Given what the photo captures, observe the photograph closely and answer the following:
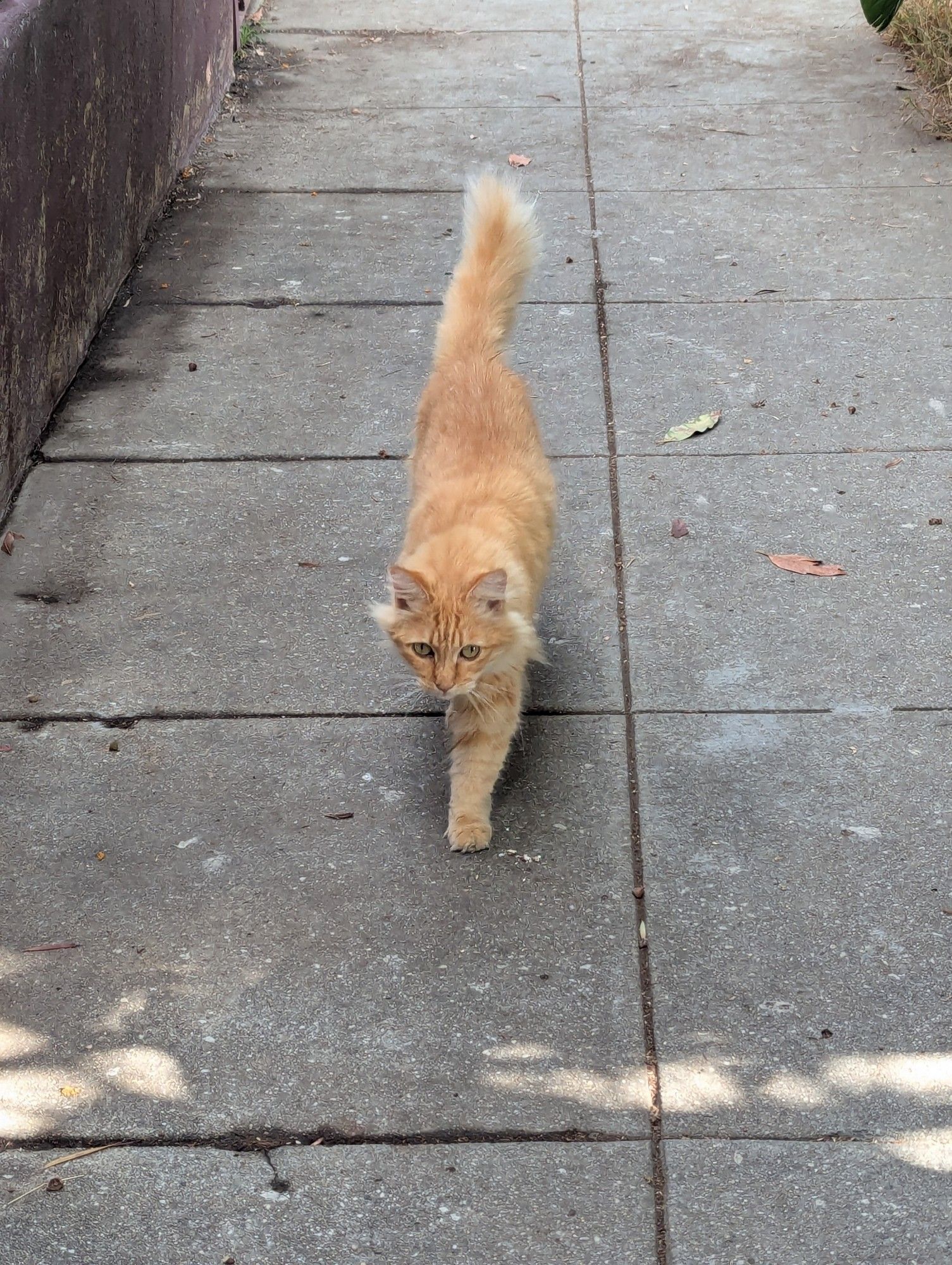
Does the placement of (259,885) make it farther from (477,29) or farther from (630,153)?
(477,29)

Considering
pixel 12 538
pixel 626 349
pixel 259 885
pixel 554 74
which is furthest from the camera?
pixel 554 74

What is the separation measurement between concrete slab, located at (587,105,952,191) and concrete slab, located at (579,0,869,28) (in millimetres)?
1864

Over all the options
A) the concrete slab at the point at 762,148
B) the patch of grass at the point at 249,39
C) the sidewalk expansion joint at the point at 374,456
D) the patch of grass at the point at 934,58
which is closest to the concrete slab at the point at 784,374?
the sidewalk expansion joint at the point at 374,456

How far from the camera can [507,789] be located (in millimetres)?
4215

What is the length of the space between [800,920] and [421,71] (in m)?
8.43

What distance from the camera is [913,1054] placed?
129 inches

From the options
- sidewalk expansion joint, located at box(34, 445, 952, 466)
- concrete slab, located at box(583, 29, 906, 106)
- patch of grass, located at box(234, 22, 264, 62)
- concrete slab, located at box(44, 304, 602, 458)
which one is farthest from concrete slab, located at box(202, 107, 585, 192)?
sidewalk expansion joint, located at box(34, 445, 952, 466)

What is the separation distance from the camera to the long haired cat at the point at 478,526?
12.6ft

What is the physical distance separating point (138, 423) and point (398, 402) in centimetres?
115

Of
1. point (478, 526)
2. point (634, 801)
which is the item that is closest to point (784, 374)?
point (478, 526)

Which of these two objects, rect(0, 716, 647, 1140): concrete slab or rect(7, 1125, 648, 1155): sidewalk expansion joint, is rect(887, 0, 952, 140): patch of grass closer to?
rect(0, 716, 647, 1140): concrete slab

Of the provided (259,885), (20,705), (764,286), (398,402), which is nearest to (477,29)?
(764,286)

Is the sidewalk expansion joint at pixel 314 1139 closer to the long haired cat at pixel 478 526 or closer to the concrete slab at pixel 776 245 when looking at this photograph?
the long haired cat at pixel 478 526

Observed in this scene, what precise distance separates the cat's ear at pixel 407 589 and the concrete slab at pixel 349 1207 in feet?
4.66
